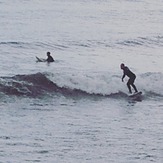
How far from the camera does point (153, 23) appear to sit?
5938cm

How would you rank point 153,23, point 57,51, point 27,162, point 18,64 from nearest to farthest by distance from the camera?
1. point 27,162
2. point 18,64
3. point 57,51
4. point 153,23

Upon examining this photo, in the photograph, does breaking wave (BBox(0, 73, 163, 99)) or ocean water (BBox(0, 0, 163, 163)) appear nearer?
ocean water (BBox(0, 0, 163, 163))

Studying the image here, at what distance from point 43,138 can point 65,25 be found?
117 feet

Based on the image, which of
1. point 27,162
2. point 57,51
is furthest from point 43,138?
point 57,51

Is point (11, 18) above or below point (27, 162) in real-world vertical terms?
above

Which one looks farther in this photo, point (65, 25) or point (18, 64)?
point (65, 25)

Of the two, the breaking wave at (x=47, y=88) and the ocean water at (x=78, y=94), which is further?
the breaking wave at (x=47, y=88)

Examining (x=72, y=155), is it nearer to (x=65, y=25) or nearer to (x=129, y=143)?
(x=129, y=143)

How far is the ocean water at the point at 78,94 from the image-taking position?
661 inches

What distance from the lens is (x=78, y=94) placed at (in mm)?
25828

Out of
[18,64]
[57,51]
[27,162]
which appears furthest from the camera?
[57,51]

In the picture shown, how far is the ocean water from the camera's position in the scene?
16.8 metres

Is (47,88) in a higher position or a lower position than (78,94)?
higher

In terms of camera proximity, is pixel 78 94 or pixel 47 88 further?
pixel 47 88
